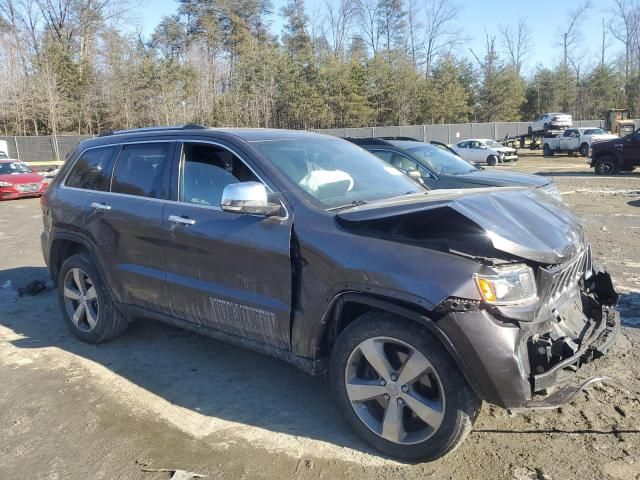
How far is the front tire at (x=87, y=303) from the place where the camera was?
15.3ft

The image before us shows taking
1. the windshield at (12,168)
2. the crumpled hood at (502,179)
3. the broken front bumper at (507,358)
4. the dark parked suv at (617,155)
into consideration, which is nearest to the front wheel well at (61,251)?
the broken front bumper at (507,358)

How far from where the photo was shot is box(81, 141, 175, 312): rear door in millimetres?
4105

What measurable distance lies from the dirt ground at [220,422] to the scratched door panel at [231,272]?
0.56 meters

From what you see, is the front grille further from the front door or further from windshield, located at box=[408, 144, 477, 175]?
windshield, located at box=[408, 144, 477, 175]

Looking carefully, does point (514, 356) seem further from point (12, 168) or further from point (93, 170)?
point (12, 168)

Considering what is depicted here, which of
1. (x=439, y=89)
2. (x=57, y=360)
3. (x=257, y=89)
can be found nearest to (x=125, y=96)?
(x=257, y=89)

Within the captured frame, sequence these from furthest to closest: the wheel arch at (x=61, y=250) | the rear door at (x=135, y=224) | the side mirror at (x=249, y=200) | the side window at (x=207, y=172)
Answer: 1. the wheel arch at (x=61, y=250)
2. the rear door at (x=135, y=224)
3. the side window at (x=207, y=172)
4. the side mirror at (x=249, y=200)

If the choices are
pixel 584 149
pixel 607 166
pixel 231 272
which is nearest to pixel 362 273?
pixel 231 272

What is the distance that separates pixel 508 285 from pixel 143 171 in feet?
9.77

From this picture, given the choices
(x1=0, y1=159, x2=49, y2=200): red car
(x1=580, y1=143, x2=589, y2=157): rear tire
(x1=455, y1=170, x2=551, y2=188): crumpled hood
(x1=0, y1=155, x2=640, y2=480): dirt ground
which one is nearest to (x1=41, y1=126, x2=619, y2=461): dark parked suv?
(x1=0, y1=155, x2=640, y2=480): dirt ground

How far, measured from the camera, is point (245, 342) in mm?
3623

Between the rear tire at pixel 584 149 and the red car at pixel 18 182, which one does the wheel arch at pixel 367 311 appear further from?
the rear tire at pixel 584 149

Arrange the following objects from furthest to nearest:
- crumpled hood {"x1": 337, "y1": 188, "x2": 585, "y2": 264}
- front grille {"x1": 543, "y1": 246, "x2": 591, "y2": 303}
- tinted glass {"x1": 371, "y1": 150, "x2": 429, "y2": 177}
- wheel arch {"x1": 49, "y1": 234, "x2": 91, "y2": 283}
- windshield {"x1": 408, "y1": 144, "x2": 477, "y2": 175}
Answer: windshield {"x1": 408, "y1": 144, "x2": 477, "y2": 175}, tinted glass {"x1": 371, "y1": 150, "x2": 429, "y2": 177}, wheel arch {"x1": 49, "y1": 234, "x2": 91, "y2": 283}, front grille {"x1": 543, "y1": 246, "x2": 591, "y2": 303}, crumpled hood {"x1": 337, "y1": 188, "x2": 585, "y2": 264}

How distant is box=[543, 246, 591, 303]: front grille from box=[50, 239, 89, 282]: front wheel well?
3.99 m
